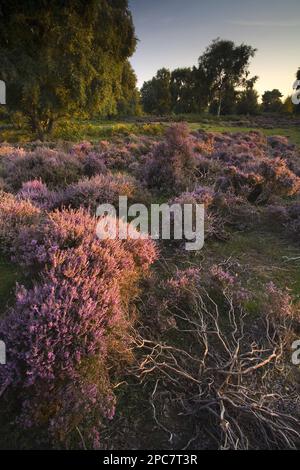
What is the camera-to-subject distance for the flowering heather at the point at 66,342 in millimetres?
2434

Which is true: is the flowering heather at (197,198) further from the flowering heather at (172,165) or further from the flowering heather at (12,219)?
the flowering heather at (12,219)

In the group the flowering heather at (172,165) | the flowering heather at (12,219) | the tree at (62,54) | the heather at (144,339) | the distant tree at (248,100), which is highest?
the distant tree at (248,100)

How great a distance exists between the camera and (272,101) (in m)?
74.4

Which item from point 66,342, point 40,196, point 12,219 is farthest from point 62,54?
point 66,342

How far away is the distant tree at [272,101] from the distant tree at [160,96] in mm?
21183

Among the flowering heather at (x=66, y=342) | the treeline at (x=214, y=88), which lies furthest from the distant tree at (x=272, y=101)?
the flowering heather at (x=66, y=342)

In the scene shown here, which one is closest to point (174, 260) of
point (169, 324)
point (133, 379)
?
point (169, 324)

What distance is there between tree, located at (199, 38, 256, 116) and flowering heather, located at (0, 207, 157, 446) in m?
62.9

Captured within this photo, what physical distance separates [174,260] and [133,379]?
7.75 feet

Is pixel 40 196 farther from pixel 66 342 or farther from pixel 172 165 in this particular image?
pixel 66 342

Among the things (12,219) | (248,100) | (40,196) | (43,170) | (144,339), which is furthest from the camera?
(248,100)

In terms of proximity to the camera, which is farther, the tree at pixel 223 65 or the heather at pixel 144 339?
the tree at pixel 223 65

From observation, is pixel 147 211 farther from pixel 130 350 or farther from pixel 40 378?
pixel 40 378

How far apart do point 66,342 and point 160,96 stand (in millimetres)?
69987
